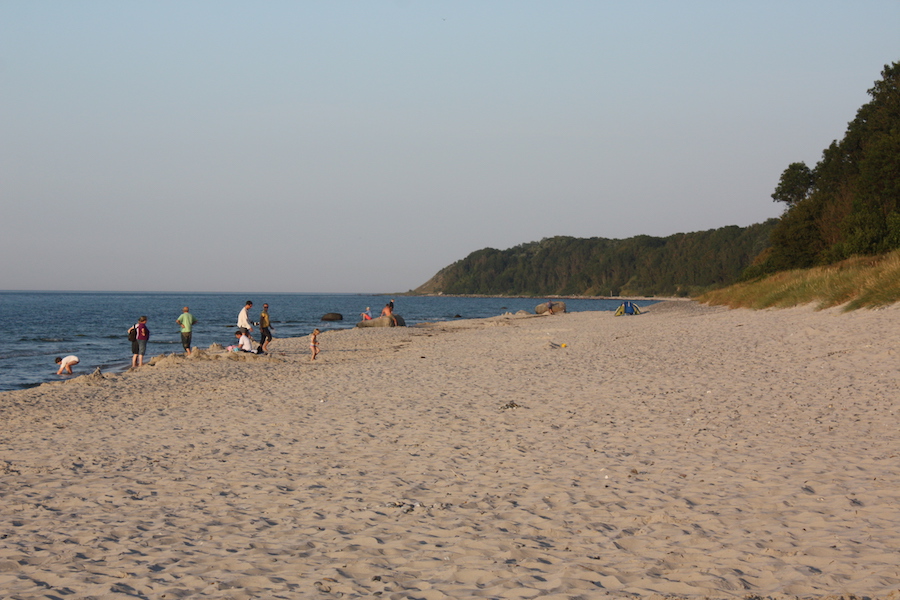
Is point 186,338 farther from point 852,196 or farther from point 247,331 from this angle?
point 852,196

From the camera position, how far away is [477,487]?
22.9ft

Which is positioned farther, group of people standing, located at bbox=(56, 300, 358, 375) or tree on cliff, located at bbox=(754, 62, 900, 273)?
tree on cliff, located at bbox=(754, 62, 900, 273)

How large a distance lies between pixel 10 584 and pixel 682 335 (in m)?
20.5

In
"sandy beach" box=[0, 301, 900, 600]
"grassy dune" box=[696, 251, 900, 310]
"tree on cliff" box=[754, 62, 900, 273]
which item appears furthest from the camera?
"tree on cliff" box=[754, 62, 900, 273]

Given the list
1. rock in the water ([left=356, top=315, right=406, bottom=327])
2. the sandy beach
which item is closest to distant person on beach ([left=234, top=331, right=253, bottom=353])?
the sandy beach

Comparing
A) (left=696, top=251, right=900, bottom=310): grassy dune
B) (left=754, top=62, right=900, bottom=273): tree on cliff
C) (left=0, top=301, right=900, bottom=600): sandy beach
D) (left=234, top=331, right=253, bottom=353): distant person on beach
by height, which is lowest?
(left=0, top=301, right=900, bottom=600): sandy beach

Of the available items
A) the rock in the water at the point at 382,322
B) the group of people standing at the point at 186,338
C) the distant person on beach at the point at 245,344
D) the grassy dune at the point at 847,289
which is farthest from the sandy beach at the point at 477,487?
the rock in the water at the point at 382,322

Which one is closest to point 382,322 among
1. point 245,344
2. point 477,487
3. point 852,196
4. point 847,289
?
point 245,344

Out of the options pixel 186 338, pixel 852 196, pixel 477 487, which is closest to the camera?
pixel 477 487

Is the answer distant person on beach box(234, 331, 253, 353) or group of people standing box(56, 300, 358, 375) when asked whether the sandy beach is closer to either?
group of people standing box(56, 300, 358, 375)

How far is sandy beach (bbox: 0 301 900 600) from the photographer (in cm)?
470

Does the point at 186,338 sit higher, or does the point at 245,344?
the point at 186,338

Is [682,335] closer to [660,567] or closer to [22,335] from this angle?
[660,567]

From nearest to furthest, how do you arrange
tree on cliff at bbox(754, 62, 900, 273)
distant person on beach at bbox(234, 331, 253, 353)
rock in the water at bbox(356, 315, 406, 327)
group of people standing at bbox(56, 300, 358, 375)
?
group of people standing at bbox(56, 300, 358, 375), distant person on beach at bbox(234, 331, 253, 353), tree on cliff at bbox(754, 62, 900, 273), rock in the water at bbox(356, 315, 406, 327)
